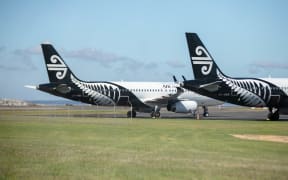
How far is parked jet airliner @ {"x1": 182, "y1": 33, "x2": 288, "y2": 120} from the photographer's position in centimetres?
4644

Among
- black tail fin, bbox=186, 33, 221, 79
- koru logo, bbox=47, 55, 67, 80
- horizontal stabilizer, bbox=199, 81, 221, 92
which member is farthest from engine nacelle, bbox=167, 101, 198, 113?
koru logo, bbox=47, 55, 67, 80

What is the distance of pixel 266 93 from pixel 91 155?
108ft

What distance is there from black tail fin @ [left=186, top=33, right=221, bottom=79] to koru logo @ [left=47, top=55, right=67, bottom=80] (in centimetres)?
1354

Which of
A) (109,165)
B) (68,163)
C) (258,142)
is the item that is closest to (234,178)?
(109,165)

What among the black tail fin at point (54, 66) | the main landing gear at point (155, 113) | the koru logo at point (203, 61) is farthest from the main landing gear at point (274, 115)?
the black tail fin at point (54, 66)

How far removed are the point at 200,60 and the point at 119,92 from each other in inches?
481

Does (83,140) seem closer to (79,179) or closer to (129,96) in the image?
(79,179)

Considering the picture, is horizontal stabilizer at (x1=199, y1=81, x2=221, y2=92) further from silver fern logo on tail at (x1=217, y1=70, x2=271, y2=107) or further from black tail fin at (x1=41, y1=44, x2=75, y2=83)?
black tail fin at (x1=41, y1=44, x2=75, y2=83)

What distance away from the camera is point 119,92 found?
5588 cm

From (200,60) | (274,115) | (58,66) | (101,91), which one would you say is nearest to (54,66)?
(58,66)

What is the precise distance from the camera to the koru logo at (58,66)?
52500 mm

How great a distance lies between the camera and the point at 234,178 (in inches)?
541

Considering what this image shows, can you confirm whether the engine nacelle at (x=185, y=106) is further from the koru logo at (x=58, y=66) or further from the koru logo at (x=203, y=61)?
the koru logo at (x=58, y=66)

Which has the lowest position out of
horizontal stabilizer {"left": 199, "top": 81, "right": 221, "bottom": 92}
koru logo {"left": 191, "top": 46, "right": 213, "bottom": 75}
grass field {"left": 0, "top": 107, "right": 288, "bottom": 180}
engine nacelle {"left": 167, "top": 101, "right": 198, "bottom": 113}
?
grass field {"left": 0, "top": 107, "right": 288, "bottom": 180}
